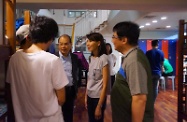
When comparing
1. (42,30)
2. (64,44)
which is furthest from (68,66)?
(42,30)

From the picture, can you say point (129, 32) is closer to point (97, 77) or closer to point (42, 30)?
point (42, 30)

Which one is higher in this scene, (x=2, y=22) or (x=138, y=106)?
(x=2, y=22)

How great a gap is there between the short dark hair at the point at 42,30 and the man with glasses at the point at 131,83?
0.44 metres

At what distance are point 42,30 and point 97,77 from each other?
3.39ft

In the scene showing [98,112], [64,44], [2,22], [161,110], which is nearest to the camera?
[2,22]

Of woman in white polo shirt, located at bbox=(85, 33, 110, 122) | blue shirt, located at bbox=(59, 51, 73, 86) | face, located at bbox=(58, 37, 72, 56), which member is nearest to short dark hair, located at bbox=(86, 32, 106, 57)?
woman in white polo shirt, located at bbox=(85, 33, 110, 122)

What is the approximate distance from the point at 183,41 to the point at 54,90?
6.65 feet

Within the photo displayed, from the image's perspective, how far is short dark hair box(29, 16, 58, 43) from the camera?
1308mm

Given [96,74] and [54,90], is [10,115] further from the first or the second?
[96,74]

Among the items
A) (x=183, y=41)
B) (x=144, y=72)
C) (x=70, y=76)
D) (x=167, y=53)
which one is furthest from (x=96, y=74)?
(x=167, y=53)

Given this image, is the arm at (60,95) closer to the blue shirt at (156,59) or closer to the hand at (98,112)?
the hand at (98,112)

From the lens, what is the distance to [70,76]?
8.39ft

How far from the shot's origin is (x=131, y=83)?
1.37 m

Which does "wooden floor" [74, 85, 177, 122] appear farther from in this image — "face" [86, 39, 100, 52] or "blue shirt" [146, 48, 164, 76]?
"face" [86, 39, 100, 52]
